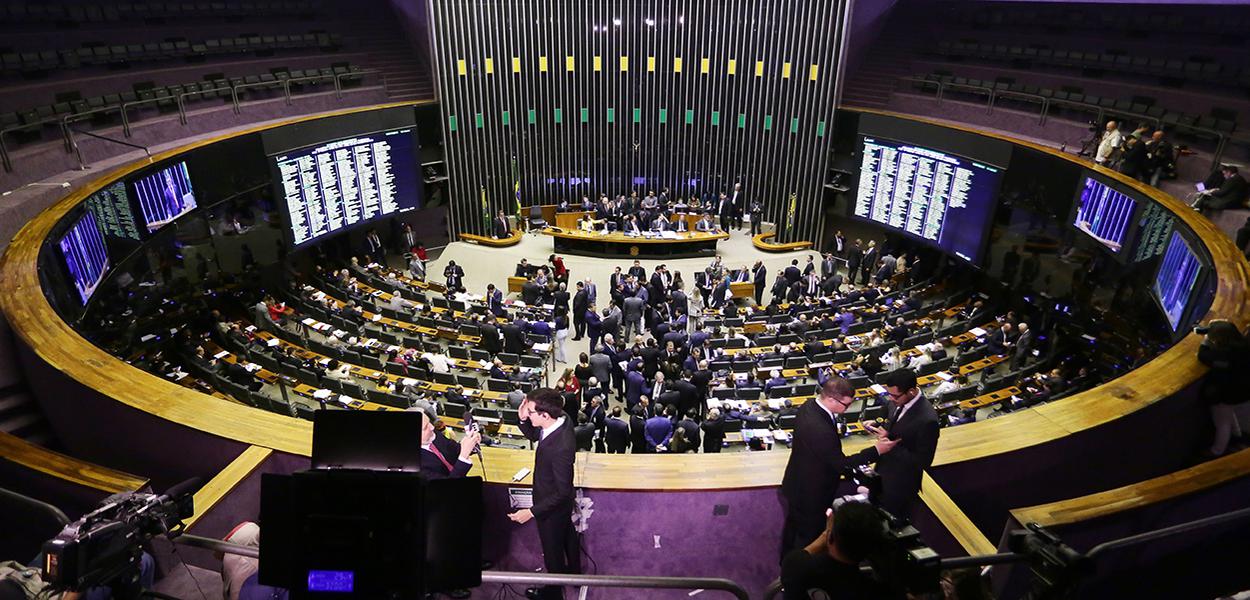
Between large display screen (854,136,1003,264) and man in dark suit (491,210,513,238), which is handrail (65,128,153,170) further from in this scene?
large display screen (854,136,1003,264)

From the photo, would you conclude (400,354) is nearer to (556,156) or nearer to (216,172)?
(216,172)

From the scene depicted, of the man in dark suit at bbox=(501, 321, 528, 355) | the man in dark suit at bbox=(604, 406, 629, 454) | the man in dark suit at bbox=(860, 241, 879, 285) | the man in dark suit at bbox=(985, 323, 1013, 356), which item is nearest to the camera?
the man in dark suit at bbox=(604, 406, 629, 454)

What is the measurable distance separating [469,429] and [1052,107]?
584 inches

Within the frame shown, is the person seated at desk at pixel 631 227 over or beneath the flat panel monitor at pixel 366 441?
beneath

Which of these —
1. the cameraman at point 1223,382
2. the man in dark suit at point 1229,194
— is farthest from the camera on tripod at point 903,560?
the man in dark suit at point 1229,194

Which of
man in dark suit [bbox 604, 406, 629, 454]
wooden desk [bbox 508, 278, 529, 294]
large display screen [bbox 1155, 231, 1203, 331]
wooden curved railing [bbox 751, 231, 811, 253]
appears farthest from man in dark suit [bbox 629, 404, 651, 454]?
wooden curved railing [bbox 751, 231, 811, 253]

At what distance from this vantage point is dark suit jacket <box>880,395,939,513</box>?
3701 mm

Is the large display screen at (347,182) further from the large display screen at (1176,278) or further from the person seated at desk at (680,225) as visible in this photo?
the large display screen at (1176,278)

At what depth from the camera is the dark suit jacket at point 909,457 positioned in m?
3.70

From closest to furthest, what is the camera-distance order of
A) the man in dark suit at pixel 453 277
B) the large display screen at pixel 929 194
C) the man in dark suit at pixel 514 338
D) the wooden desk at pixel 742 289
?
the man in dark suit at pixel 514 338 < the large display screen at pixel 929 194 < the man in dark suit at pixel 453 277 < the wooden desk at pixel 742 289

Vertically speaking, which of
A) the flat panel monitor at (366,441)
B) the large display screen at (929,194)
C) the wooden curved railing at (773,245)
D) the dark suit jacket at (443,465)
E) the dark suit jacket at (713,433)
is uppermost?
the flat panel monitor at (366,441)

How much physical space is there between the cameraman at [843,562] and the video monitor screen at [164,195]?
1087 centimetres

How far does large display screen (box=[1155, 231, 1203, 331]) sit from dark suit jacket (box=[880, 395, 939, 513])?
518 centimetres

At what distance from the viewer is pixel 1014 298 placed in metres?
13.1
